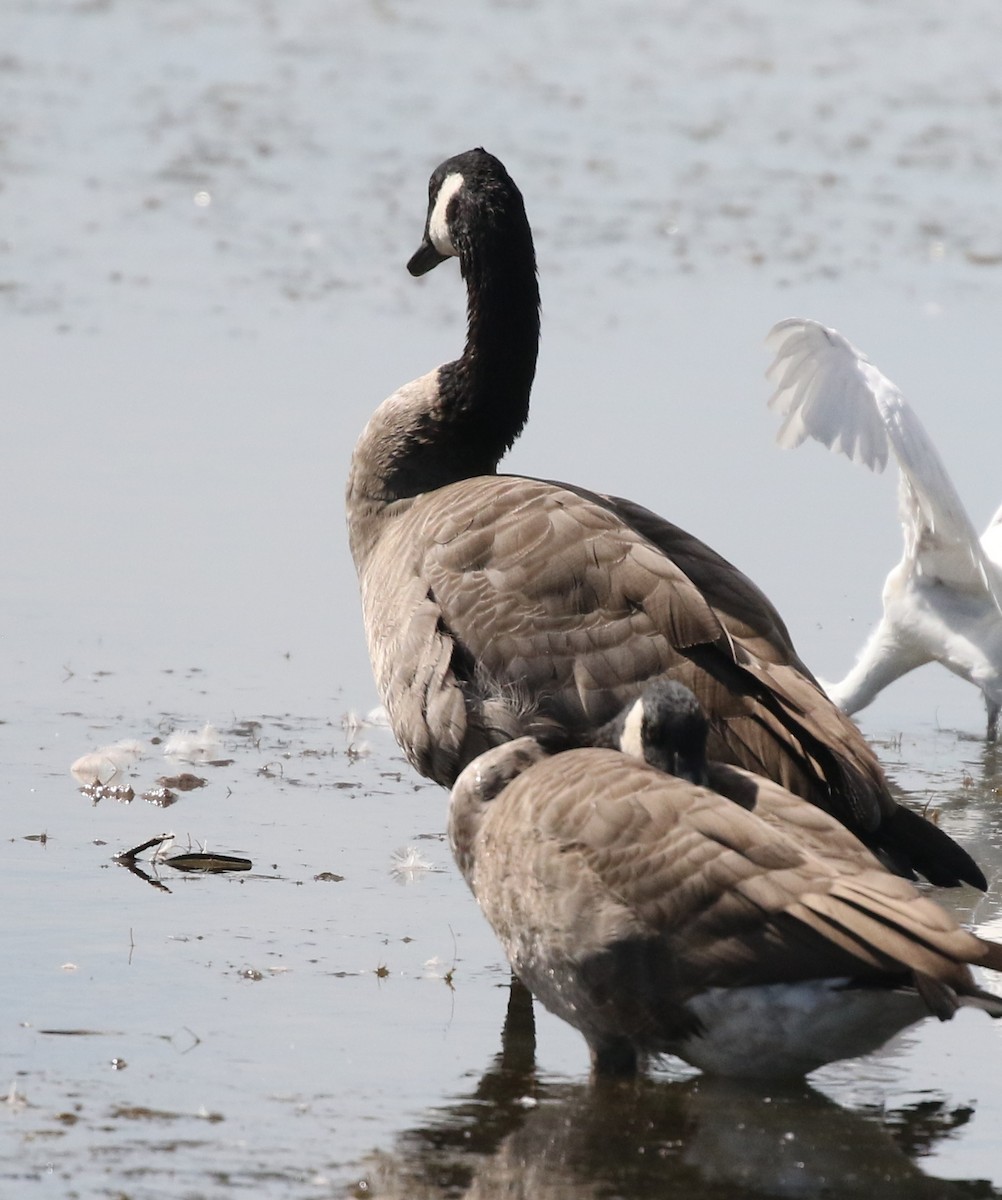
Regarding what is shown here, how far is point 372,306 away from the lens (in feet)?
44.3

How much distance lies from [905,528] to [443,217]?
95.7 inches

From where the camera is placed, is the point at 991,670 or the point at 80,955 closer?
the point at 80,955

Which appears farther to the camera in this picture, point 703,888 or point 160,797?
point 160,797

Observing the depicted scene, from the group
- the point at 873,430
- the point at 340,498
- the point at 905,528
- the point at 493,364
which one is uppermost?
the point at 493,364

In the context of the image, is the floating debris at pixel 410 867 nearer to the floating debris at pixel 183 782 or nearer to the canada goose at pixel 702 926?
the floating debris at pixel 183 782

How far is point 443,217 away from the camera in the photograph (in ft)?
24.2

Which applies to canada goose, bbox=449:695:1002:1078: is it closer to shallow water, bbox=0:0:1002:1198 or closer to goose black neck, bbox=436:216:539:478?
shallow water, bbox=0:0:1002:1198

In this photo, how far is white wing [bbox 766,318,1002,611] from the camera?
26.3 ft

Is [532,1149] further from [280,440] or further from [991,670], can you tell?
[280,440]

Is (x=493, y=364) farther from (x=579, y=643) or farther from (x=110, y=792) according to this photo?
(x=110, y=792)

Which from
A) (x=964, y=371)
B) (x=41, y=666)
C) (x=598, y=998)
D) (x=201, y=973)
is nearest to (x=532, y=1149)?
(x=598, y=998)

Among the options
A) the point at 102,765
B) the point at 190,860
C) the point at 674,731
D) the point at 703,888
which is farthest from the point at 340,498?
the point at 703,888

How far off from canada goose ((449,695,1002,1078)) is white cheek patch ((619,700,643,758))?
42 millimetres

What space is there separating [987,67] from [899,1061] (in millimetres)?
20213
